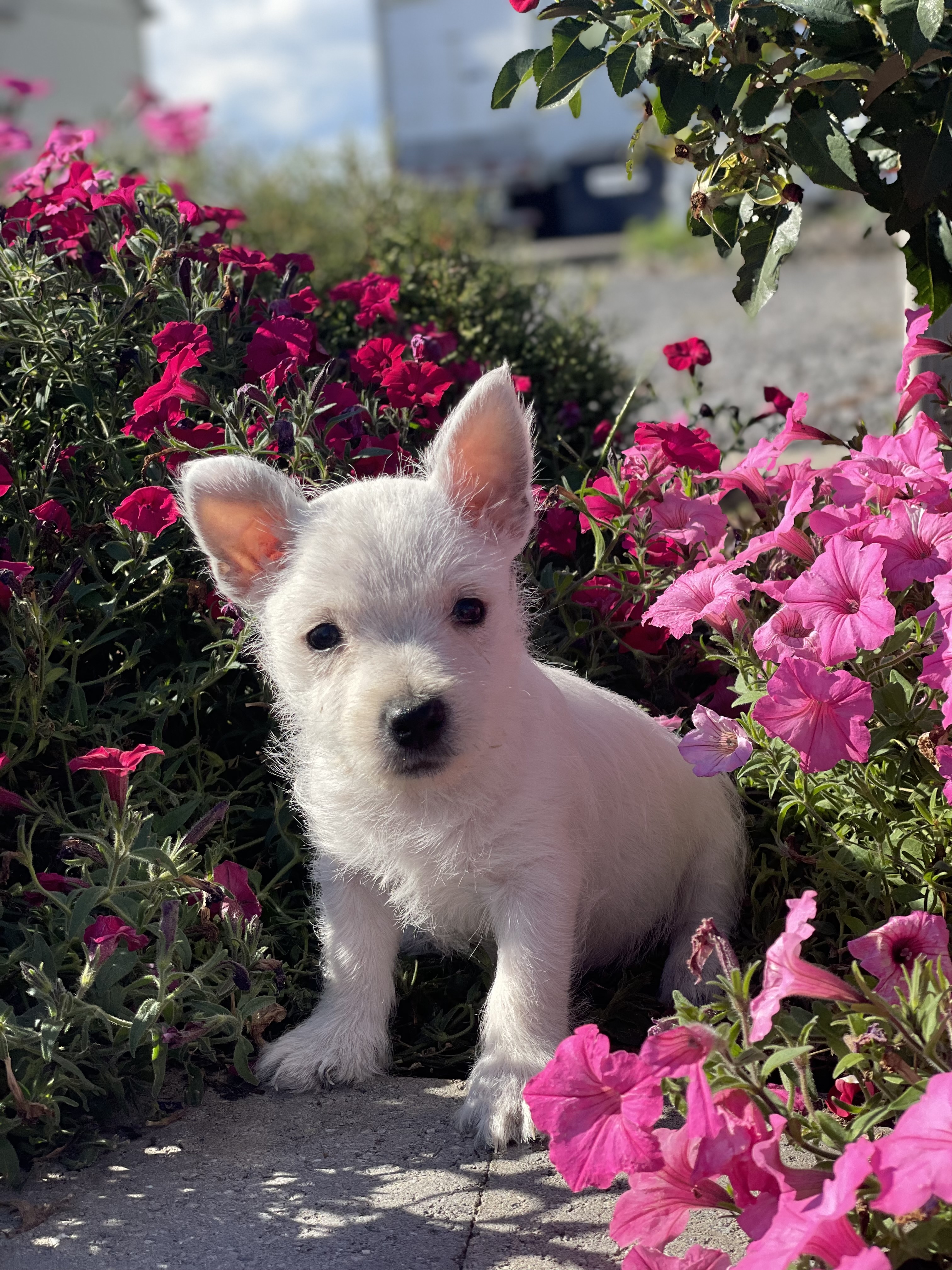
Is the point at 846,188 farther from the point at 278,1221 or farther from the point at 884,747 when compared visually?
the point at 278,1221

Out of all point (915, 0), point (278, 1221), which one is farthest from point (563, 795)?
point (915, 0)

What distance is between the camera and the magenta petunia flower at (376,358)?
12.1 ft

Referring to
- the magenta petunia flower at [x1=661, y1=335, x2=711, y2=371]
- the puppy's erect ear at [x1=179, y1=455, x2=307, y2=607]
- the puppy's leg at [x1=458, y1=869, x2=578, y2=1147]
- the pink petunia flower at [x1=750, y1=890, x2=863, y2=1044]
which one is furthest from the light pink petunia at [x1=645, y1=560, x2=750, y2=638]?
the magenta petunia flower at [x1=661, y1=335, x2=711, y2=371]

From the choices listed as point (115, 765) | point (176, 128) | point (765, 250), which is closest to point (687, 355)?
point (765, 250)

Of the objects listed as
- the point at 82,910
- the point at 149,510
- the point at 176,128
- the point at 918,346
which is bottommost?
the point at 82,910

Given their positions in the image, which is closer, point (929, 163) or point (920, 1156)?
point (920, 1156)

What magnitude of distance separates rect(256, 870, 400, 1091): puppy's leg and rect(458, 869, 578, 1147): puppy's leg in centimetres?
25

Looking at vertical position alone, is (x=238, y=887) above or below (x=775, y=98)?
below

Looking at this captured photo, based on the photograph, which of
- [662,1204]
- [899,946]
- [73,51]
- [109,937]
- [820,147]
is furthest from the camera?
[73,51]

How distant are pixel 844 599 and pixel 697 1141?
1006mm

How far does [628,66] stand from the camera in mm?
2787

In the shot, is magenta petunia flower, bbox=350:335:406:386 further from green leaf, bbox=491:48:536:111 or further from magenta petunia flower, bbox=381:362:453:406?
green leaf, bbox=491:48:536:111

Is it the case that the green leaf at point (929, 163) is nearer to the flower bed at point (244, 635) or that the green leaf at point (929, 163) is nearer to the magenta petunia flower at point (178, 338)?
the flower bed at point (244, 635)

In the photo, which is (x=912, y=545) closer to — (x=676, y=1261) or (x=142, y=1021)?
(x=676, y=1261)
